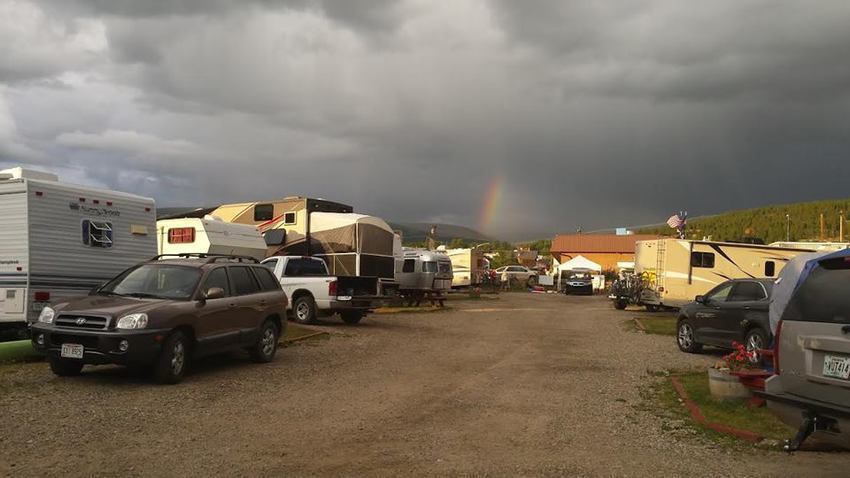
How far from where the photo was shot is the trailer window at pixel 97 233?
43.0 ft

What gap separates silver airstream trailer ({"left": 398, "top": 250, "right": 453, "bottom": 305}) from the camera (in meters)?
33.0

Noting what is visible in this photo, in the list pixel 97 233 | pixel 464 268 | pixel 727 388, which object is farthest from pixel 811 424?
pixel 464 268

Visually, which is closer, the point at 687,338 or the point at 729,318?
the point at 729,318

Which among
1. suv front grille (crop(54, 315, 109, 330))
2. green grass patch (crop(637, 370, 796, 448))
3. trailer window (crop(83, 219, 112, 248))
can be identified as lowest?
green grass patch (crop(637, 370, 796, 448))

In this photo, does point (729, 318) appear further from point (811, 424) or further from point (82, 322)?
point (82, 322)

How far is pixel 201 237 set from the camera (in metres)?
19.0

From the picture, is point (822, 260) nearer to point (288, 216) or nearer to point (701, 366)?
point (701, 366)

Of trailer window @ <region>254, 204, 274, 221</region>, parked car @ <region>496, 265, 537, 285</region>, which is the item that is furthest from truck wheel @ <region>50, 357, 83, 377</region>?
parked car @ <region>496, 265, 537, 285</region>

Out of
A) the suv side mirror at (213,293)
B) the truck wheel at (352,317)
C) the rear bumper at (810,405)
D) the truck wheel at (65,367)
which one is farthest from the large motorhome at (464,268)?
the rear bumper at (810,405)

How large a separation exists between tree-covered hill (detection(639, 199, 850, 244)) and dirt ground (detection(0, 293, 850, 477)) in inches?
3812

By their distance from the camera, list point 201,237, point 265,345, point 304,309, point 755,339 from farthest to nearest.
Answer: point 304,309 → point 201,237 → point 755,339 → point 265,345

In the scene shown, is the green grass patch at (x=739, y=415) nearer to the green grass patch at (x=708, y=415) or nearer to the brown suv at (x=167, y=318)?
the green grass patch at (x=708, y=415)

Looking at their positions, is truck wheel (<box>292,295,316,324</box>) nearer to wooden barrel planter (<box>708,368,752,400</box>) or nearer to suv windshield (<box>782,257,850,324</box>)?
wooden barrel planter (<box>708,368,752,400</box>)

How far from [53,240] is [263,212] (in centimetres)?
1249
